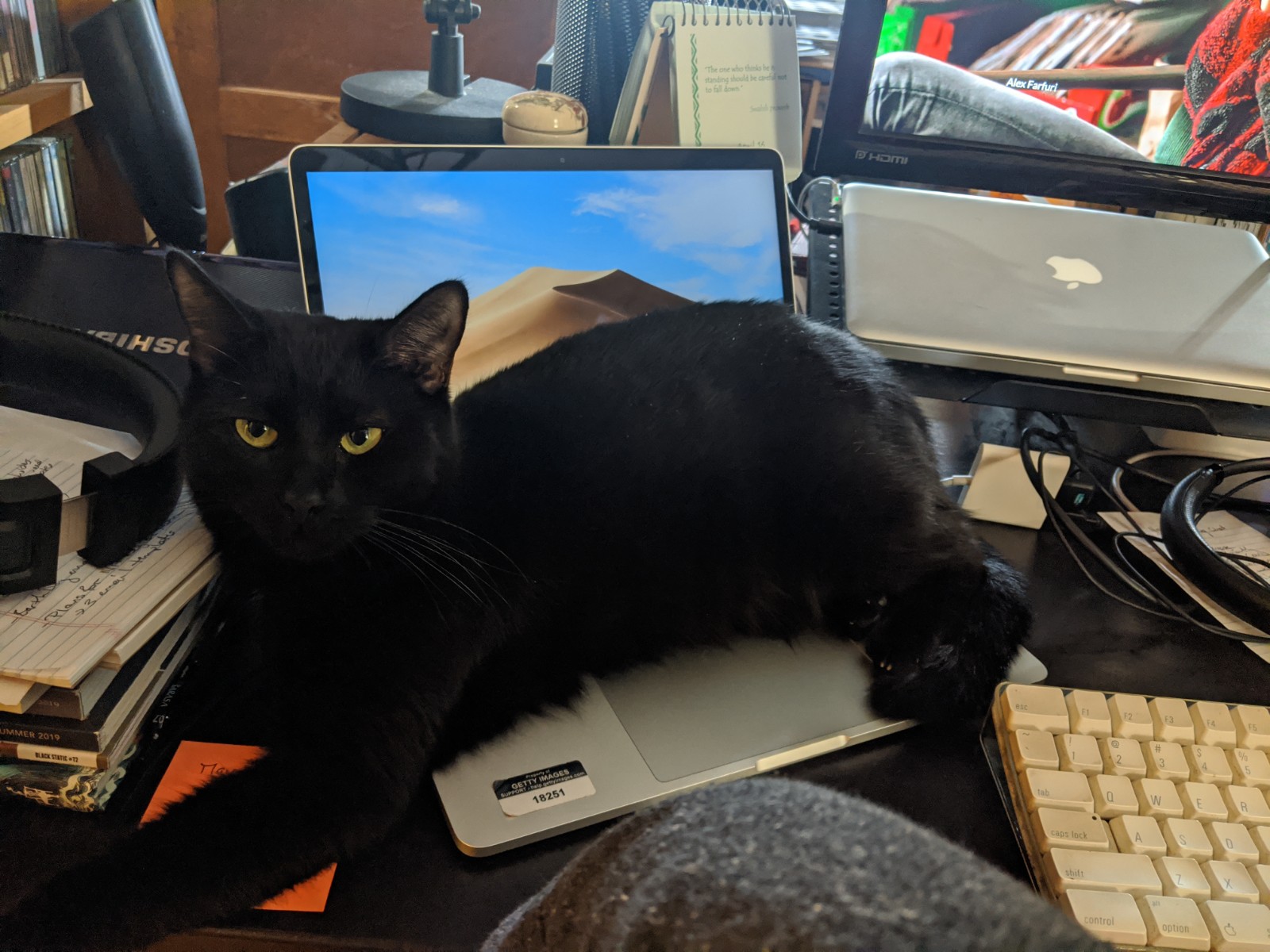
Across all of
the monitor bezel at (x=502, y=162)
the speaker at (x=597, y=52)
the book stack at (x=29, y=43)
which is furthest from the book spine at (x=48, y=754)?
the book stack at (x=29, y=43)

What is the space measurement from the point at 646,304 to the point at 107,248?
1.93 ft

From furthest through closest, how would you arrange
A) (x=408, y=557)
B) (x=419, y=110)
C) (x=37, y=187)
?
(x=37, y=187) → (x=419, y=110) → (x=408, y=557)

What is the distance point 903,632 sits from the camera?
2.28ft

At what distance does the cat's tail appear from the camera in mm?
626

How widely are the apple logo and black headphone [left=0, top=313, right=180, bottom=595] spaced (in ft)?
2.99

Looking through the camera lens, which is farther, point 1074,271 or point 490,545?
point 1074,271

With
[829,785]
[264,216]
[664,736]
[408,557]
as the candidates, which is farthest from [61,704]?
[264,216]

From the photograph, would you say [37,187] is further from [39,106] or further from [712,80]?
[712,80]

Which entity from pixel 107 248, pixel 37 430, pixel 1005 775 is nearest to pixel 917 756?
pixel 1005 775

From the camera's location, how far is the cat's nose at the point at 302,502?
577mm

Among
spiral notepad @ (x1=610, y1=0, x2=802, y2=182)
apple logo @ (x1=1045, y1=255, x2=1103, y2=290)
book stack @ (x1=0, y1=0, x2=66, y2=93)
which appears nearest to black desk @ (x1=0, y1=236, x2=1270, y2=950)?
apple logo @ (x1=1045, y1=255, x2=1103, y2=290)

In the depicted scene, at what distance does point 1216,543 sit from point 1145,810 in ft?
1.49

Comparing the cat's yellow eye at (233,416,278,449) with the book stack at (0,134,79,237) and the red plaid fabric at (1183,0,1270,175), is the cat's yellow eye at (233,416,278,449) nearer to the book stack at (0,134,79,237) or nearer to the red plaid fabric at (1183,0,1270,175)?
the red plaid fabric at (1183,0,1270,175)

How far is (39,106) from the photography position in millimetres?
1513
